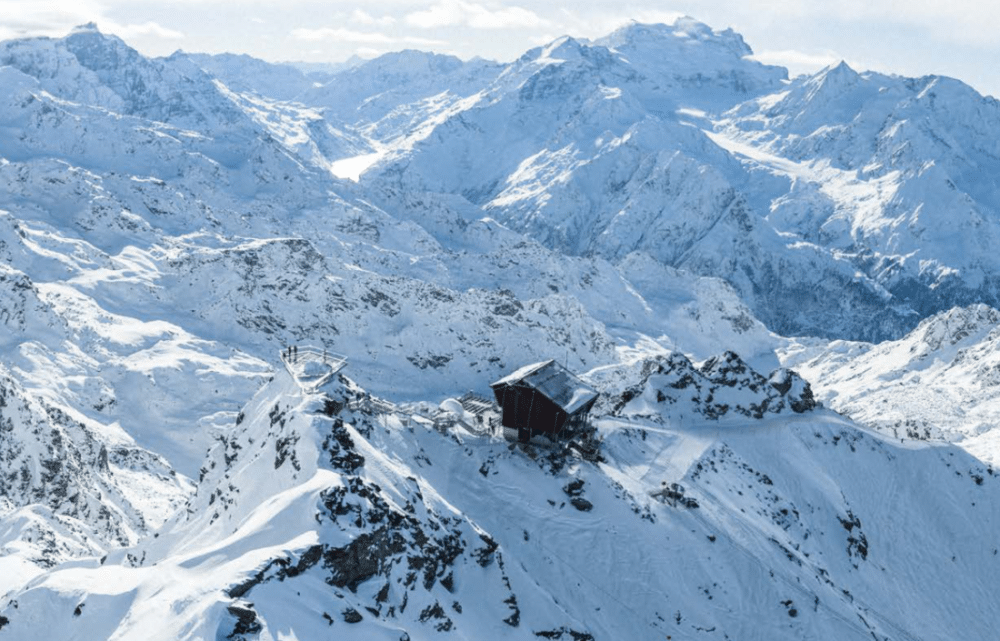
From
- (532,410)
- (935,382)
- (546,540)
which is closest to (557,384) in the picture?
(532,410)

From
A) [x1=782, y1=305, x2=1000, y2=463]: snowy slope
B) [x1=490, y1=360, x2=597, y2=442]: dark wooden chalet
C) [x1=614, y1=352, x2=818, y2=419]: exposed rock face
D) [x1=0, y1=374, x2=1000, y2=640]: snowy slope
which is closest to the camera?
[x1=0, y1=374, x2=1000, y2=640]: snowy slope

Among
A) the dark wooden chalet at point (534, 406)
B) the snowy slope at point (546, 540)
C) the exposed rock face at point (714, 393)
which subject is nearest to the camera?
the snowy slope at point (546, 540)

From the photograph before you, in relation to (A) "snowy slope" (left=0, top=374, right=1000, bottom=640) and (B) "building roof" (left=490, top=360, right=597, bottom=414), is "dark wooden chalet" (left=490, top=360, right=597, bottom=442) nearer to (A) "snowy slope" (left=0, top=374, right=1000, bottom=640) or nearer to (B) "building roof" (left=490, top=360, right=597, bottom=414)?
(B) "building roof" (left=490, top=360, right=597, bottom=414)

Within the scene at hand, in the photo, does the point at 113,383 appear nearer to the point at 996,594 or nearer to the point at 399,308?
the point at 399,308

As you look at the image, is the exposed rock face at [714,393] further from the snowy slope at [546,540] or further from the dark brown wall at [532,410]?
the dark brown wall at [532,410]

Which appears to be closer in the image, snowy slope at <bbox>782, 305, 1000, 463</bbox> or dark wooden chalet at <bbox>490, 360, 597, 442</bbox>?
dark wooden chalet at <bbox>490, 360, 597, 442</bbox>

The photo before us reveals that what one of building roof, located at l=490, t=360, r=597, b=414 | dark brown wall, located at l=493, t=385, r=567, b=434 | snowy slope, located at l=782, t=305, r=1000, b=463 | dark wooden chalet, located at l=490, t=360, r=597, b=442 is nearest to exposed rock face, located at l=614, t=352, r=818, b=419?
building roof, located at l=490, t=360, r=597, b=414

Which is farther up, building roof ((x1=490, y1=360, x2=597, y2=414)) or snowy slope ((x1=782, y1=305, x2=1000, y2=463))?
building roof ((x1=490, y1=360, x2=597, y2=414))

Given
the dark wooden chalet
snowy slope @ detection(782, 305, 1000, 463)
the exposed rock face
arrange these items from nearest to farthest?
the dark wooden chalet → the exposed rock face → snowy slope @ detection(782, 305, 1000, 463)

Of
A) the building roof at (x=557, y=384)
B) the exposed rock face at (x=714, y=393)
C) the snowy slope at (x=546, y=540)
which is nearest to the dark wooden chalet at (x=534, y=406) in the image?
the building roof at (x=557, y=384)
